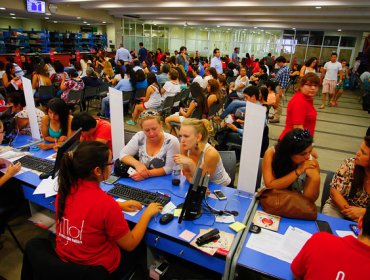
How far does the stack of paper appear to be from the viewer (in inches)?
58.9

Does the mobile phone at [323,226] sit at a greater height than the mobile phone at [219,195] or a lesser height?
lesser

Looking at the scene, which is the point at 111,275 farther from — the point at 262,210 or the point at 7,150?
the point at 7,150

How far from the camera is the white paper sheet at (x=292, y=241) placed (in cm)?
150

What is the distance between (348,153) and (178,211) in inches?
164

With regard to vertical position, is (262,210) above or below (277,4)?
below

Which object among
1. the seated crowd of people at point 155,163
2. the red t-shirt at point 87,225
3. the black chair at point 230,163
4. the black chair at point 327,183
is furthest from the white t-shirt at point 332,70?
the red t-shirt at point 87,225

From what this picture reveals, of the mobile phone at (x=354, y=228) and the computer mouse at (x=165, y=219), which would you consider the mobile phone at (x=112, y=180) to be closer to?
the computer mouse at (x=165, y=219)

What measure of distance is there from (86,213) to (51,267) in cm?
27

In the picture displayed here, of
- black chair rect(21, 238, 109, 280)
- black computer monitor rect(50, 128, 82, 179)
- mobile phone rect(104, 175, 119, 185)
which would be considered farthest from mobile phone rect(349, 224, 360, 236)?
black computer monitor rect(50, 128, 82, 179)

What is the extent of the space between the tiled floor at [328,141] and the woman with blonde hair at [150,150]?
3.77 feet

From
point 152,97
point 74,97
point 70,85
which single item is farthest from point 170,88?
point 70,85

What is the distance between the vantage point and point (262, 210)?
6.21ft

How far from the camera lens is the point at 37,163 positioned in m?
2.45

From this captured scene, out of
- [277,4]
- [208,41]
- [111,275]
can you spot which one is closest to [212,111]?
[111,275]
